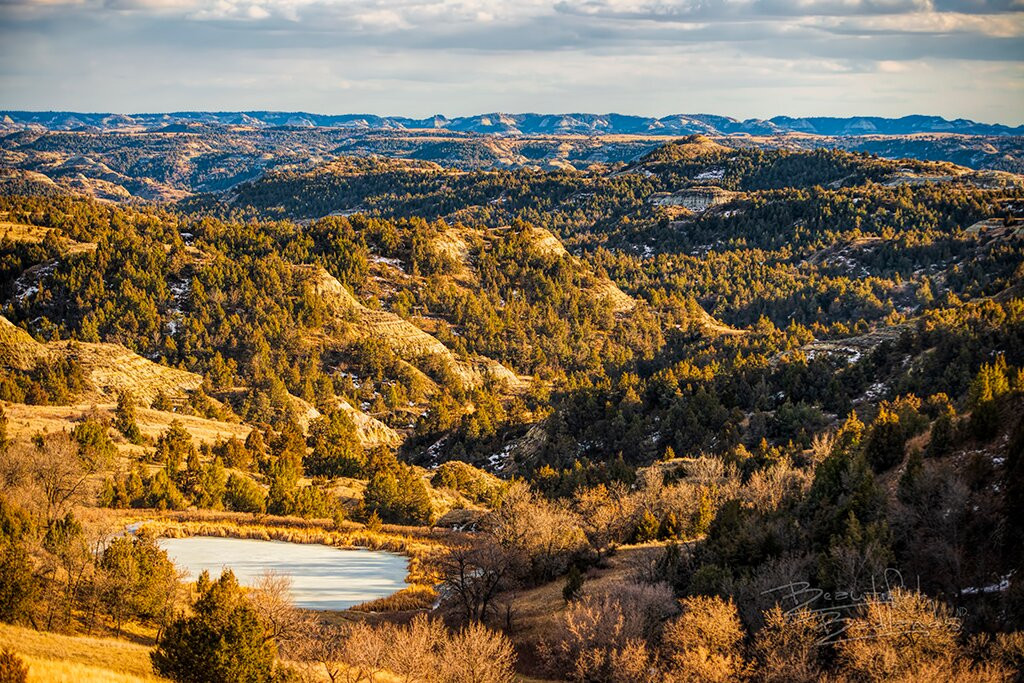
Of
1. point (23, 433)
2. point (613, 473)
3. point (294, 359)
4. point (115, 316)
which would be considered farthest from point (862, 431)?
point (115, 316)

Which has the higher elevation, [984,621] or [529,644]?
[984,621]

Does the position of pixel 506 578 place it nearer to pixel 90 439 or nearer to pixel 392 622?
pixel 392 622

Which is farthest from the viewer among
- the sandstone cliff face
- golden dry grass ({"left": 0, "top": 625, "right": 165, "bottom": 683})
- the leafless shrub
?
the sandstone cliff face

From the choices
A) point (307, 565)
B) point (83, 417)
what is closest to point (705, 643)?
point (307, 565)

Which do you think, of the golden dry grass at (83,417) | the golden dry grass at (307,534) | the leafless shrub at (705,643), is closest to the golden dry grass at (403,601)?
the golden dry grass at (307,534)

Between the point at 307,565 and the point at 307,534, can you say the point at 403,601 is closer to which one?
the point at 307,565

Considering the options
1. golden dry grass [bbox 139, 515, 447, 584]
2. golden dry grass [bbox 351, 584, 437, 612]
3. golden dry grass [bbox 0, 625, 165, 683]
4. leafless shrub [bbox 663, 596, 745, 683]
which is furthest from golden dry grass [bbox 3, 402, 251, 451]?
leafless shrub [bbox 663, 596, 745, 683]

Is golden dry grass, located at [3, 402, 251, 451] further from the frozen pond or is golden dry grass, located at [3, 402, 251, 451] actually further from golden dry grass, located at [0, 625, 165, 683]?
golden dry grass, located at [0, 625, 165, 683]
